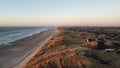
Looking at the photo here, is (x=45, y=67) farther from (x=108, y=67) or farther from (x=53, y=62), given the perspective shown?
(x=108, y=67)

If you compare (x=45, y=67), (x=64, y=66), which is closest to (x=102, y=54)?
(x=64, y=66)

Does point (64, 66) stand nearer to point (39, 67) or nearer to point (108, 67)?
point (39, 67)

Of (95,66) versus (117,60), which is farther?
(117,60)

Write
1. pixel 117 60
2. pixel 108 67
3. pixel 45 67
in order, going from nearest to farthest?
pixel 108 67
pixel 45 67
pixel 117 60

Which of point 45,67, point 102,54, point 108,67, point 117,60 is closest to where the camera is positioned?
point 108,67

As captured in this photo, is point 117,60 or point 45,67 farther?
point 117,60

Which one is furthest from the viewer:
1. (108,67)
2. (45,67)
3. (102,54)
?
(102,54)

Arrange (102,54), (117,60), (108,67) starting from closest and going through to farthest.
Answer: (108,67) → (117,60) → (102,54)

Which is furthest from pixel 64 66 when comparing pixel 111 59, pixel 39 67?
pixel 111 59
